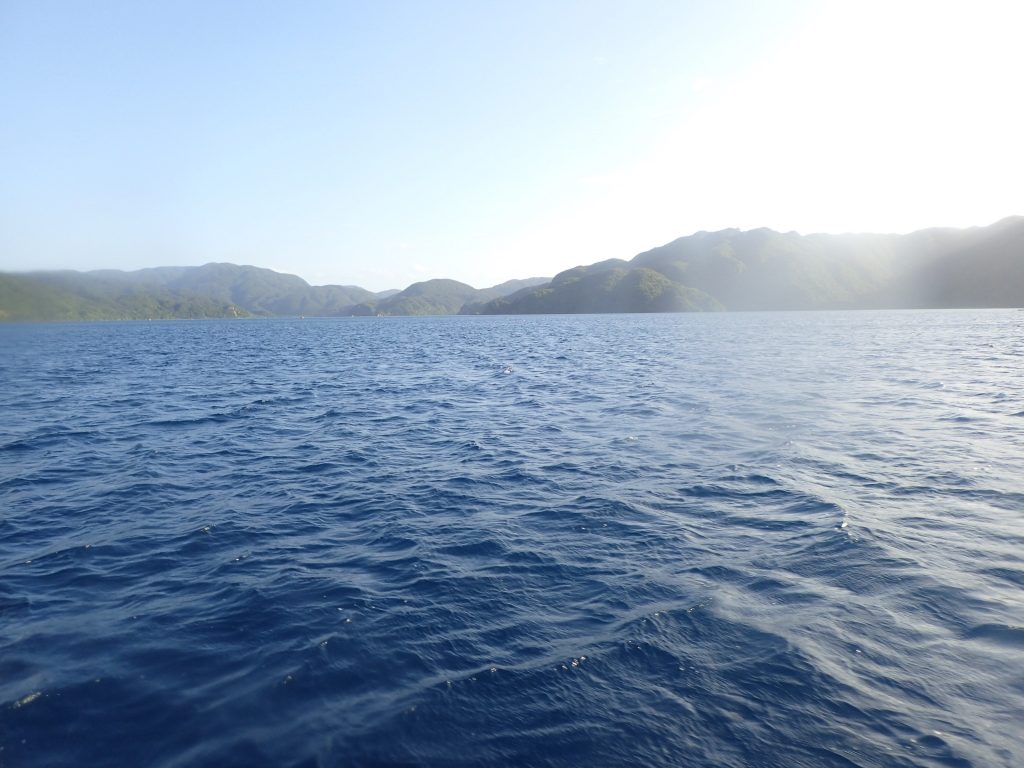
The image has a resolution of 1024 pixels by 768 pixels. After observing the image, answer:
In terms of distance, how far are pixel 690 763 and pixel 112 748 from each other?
24.6 ft

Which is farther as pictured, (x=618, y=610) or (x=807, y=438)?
(x=807, y=438)

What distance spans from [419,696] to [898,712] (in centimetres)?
677

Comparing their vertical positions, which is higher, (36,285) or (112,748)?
(36,285)

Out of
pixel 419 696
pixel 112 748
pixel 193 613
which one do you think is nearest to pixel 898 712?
pixel 419 696

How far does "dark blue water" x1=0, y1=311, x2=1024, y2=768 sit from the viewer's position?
782 cm

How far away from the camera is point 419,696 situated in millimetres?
8578

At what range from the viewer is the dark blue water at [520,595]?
7.82m

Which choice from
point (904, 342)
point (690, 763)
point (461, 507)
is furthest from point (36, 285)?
point (904, 342)

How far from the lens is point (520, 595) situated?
11.6 meters

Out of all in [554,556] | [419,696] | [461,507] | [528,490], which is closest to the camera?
[419,696]

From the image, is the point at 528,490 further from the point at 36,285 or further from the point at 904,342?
the point at 904,342

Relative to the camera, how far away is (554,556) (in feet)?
43.8

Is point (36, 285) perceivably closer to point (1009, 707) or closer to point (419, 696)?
point (419, 696)

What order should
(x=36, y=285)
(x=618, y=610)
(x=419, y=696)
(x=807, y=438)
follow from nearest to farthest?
(x=419, y=696) → (x=618, y=610) → (x=807, y=438) → (x=36, y=285)
